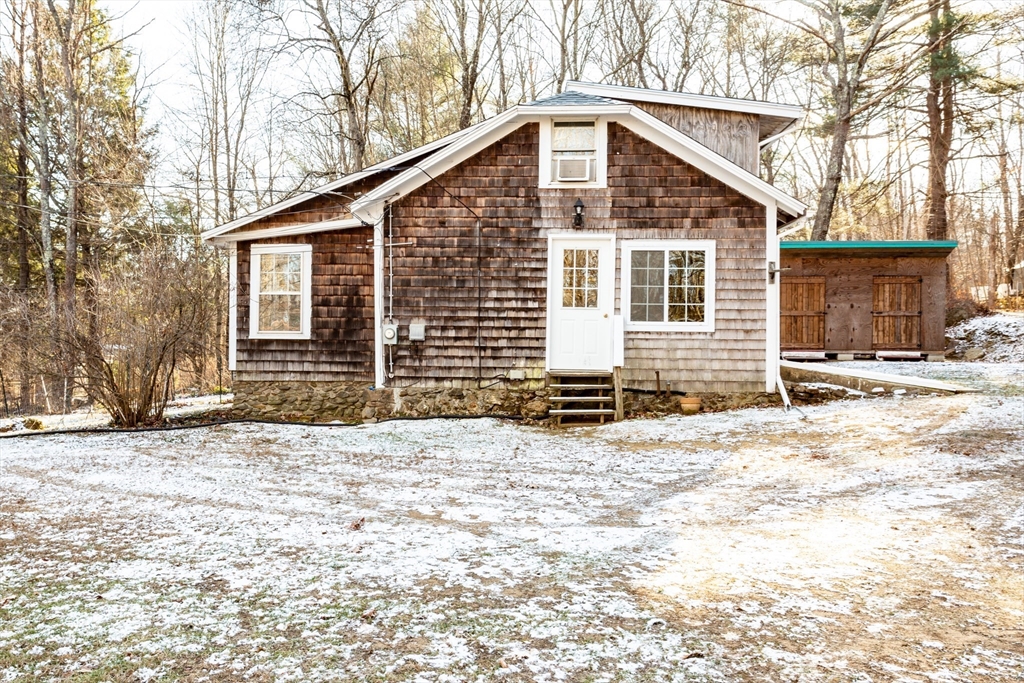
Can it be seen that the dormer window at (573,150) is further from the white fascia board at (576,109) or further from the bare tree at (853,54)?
the bare tree at (853,54)

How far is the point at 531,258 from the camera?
11219mm

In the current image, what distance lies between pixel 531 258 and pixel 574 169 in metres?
1.57

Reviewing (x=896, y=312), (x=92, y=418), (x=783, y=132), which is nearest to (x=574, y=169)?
(x=783, y=132)

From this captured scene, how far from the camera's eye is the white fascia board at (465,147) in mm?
10820

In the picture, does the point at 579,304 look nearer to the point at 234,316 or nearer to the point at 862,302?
the point at 234,316

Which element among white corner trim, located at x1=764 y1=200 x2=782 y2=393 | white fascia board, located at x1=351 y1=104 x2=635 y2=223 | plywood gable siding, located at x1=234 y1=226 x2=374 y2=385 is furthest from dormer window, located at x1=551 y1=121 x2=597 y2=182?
plywood gable siding, located at x1=234 y1=226 x2=374 y2=385

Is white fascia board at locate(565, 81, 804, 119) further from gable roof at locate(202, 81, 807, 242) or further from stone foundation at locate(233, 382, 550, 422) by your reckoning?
stone foundation at locate(233, 382, 550, 422)

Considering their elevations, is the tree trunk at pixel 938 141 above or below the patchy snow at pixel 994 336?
above

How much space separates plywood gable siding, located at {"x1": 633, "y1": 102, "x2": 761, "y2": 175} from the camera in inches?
498

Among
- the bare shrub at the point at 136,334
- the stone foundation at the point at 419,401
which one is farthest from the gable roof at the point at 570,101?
the bare shrub at the point at 136,334

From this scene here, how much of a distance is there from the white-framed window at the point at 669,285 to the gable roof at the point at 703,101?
117 inches

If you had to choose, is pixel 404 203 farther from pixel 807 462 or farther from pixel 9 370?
pixel 9 370

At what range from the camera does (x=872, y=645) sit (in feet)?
11.1

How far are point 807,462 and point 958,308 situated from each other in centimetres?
1687
